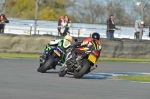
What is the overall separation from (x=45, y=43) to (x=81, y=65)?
403 inches

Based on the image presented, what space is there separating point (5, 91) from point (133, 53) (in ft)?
50.3

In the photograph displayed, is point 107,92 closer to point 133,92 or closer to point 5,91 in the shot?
point 133,92

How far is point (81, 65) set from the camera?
14.8 metres

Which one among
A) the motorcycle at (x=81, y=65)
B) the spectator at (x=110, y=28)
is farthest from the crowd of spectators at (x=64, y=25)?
the motorcycle at (x=81, y=65)

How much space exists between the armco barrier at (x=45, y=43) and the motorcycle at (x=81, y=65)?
9953mm

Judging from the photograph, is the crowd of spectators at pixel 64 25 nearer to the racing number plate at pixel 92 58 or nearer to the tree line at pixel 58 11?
the racing number plate at pixel 92 58

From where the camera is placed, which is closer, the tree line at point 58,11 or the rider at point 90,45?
the rider at point 90,45

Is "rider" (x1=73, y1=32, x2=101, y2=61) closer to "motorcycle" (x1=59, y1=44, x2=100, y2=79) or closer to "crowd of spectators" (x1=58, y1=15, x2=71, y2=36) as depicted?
"motorcycle" (x1=59, y1=44, x2=100, y2=79)

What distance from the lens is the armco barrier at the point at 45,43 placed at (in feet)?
81.8

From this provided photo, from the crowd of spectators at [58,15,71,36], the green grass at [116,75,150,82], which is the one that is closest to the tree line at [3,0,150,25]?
the crowd of spectators at [58,15,71,36]

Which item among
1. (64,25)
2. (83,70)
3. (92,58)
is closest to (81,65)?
(83,70)

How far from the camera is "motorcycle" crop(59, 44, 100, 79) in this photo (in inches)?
573

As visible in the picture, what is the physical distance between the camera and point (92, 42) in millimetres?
14820

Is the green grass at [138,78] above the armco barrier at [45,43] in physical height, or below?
below
